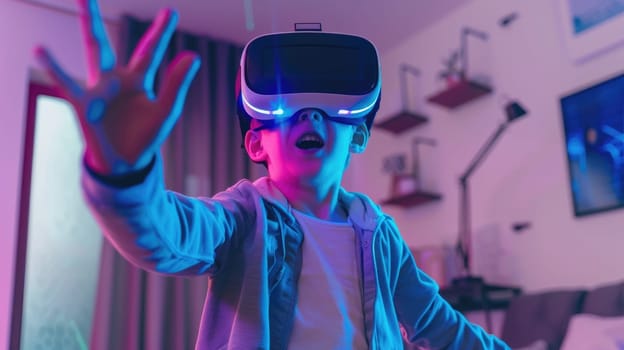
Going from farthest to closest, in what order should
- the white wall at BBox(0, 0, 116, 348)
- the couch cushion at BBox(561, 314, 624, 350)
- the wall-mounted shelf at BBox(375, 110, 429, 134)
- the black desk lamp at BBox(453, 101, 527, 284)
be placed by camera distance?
the wall-mounted shelf at BBox(375, 110, 429, 134)
the white wall at BBox(0, 0, 116, 348)
the black desk lamp at BBox(453, 101, 527, 284)
the couch cushion at BBox(561, 314, 624, 350)

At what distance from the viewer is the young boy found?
62 cm

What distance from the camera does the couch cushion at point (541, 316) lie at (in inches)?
89.4

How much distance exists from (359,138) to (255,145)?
0.17 meters

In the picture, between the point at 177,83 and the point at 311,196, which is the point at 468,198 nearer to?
the point at 311,196

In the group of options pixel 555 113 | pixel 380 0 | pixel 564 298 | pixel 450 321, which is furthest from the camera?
pixel 380 0

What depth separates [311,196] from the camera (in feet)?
3.05

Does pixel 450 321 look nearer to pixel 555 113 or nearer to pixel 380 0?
pixel 555 113

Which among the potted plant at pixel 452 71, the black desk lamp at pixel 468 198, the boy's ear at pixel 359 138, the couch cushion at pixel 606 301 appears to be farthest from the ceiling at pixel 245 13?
the boy's ear at pixel 359 138

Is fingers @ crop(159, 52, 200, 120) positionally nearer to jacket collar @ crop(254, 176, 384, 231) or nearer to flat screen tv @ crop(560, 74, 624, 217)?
jacket collar @ crop(254, 176, 384, 231)

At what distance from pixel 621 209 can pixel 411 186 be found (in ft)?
3.83

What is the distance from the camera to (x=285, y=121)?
87 cm

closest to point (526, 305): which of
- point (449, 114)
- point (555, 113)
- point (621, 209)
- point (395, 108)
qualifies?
point (621, 209)

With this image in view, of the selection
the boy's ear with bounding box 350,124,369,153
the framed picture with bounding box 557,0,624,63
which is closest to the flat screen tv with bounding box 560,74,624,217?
the framed picture with bounding box 557,0,624,63

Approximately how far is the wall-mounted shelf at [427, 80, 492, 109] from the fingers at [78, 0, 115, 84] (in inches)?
104
